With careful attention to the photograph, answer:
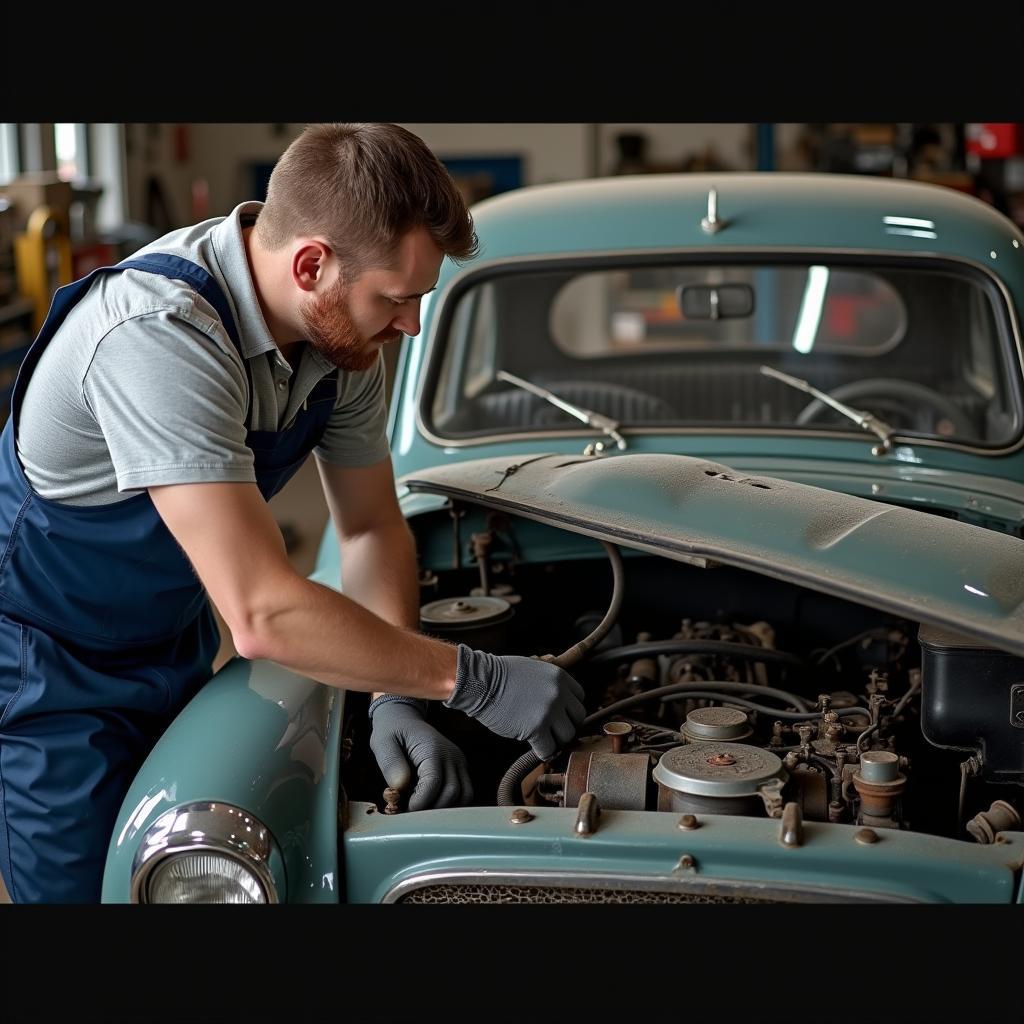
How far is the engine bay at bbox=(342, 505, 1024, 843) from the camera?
1871 mm

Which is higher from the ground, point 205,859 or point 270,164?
point 270,164

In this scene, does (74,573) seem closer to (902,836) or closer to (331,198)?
(331,198)

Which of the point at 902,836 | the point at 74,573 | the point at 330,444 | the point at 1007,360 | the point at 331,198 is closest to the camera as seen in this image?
the point at 902,836

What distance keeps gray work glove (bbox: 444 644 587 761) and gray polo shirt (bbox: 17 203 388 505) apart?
435 mm

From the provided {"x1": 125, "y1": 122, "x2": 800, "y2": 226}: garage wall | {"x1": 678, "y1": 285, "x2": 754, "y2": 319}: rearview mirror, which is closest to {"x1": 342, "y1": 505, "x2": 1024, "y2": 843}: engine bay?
{"x1": 678, "y1": 285, "x2": 754, "y2": 319}: rearview mirror

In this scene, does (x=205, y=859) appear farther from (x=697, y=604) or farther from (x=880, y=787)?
(x=697, y=604)

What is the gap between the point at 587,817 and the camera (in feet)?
5.70

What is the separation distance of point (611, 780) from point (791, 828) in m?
0.29

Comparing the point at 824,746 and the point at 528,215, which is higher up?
the point at 528,215

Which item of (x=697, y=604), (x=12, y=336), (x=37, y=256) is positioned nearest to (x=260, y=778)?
(x=697, y=604)

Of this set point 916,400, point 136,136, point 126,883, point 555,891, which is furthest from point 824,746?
point 136,136

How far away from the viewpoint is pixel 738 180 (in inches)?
127

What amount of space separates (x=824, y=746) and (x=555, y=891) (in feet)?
1.64

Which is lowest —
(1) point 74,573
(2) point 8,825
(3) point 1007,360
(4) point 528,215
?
(2) point 8,825
